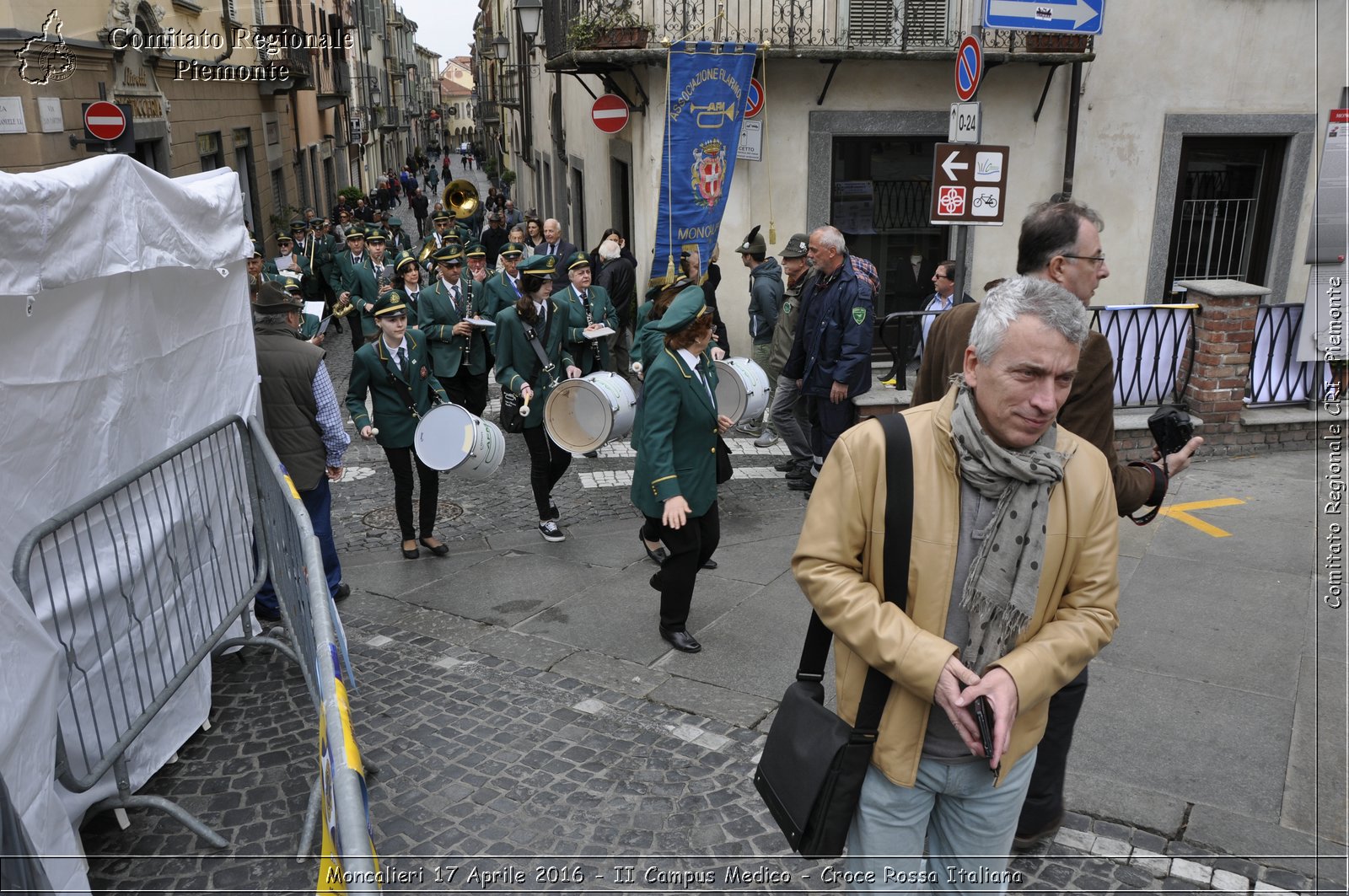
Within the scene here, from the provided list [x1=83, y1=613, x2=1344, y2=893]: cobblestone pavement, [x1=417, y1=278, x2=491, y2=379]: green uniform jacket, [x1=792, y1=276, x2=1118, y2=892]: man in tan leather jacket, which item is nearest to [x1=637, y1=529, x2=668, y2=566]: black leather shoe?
[x1=83, y1=613, x2=1344, y2=893]: cobblestone pavement

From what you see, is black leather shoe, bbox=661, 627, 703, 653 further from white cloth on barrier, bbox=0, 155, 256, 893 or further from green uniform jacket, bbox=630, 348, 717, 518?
white cloth on barrier, bbox=0, 155, 256, 893

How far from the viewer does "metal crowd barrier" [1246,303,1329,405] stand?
893 centimetres

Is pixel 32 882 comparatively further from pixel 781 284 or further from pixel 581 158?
pixel 581 158

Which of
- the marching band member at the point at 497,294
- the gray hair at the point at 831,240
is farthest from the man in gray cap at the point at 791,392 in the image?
the marching band member at the point at 497,294

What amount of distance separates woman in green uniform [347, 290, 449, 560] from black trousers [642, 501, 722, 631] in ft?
6.76

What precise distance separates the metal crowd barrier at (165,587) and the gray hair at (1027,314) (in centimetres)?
178

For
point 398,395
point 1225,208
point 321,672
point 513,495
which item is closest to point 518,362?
point 398,395

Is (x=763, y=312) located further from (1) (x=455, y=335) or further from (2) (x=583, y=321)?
(1) (x=455, y=335)

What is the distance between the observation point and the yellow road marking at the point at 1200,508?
23.4ft

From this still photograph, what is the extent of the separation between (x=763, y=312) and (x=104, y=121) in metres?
8.40

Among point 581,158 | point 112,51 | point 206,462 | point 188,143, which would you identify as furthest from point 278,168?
point 206,462

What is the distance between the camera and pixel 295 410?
19.3ft

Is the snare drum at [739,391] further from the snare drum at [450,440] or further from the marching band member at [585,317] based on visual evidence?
the snare drum at [450,440]

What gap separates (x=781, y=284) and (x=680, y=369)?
5.17m
